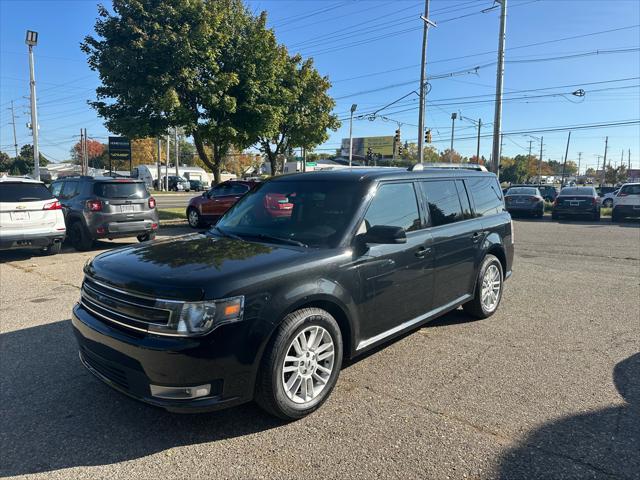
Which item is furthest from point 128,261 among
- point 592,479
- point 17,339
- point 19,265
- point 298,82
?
Answer: point 298,82

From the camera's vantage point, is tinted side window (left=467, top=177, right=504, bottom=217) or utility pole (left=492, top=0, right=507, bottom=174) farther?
utility pole (left=492, top=0, right=507, bottom=174)

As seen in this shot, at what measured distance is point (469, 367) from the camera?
412 cm

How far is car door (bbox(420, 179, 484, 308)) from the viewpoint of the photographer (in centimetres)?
452

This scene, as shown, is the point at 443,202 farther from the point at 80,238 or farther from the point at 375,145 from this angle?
the point at 375,145

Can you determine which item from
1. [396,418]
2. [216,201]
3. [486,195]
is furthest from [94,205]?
[396,418]

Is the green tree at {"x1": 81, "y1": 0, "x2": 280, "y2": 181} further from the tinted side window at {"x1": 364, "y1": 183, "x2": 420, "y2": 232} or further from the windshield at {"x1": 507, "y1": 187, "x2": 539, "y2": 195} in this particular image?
the windshield at {"x1": 507, "y1": 187, "x2": 539, "y2": 195}

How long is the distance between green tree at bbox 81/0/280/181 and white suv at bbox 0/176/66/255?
19.4ft

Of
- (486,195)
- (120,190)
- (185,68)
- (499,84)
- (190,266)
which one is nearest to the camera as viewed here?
(190,266)

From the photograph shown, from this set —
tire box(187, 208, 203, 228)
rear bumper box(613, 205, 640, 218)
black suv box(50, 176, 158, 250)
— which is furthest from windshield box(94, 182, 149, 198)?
rear bumper box(613, 205, 640, 218)

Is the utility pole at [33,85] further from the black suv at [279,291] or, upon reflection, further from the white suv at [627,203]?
the white suv at [627,203]

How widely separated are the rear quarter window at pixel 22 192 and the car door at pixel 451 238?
7979 mm

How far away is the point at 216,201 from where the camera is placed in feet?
48.4

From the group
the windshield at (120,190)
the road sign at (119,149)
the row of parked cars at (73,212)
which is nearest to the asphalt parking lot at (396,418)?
the row of parked cars at (73,212)

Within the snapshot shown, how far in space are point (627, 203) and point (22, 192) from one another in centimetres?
2119
